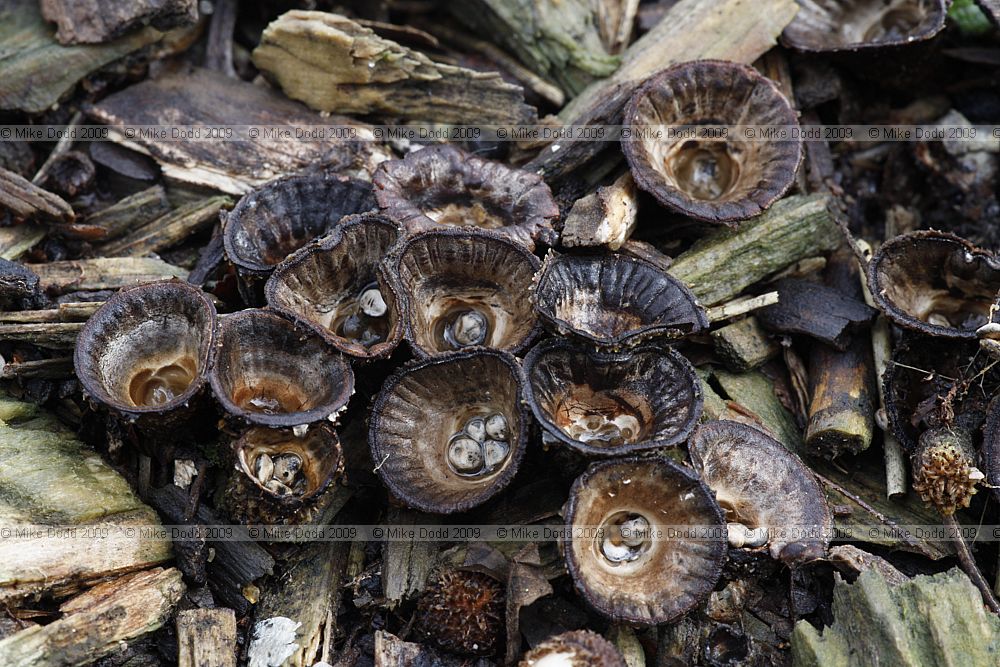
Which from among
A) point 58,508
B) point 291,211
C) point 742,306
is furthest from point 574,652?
point 291,211

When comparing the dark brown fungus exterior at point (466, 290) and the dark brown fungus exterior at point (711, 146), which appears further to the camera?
the dark brown fungus exterior at point (711, 146)

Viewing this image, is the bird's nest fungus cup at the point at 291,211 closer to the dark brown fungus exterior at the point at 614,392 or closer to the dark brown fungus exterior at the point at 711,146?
the dark brown fungus exterior at the point at 614,392

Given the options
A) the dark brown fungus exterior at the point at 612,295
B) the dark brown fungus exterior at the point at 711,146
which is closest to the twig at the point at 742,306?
the dark brown fungus exterior at the point at 711,146

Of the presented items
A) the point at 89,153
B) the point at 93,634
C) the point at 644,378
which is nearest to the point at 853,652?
the point at 644,378

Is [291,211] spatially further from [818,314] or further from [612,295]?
[818,314]

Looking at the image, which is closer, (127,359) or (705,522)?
(705,522)

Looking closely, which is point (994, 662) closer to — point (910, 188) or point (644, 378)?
point (644, 378)
